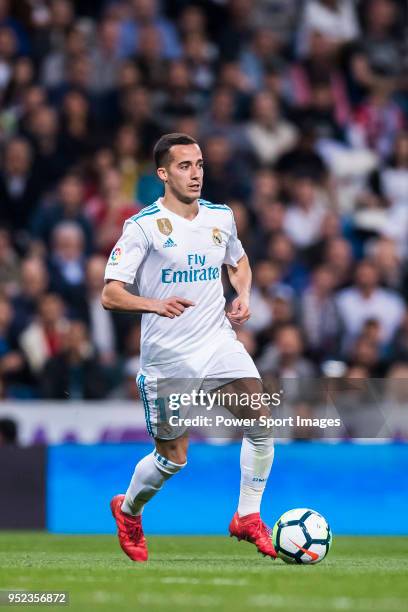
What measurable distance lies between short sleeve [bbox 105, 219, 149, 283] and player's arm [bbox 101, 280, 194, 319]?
47 mm

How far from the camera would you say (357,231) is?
16.5m

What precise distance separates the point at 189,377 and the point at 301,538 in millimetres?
1094

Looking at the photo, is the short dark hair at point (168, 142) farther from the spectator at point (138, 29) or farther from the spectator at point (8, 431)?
the spectator at point (138, 29)

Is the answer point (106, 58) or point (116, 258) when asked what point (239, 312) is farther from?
point (106, 58)

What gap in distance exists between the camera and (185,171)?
886 cm

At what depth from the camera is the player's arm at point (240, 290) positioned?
875 centimetres

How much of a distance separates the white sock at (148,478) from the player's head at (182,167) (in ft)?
4.83

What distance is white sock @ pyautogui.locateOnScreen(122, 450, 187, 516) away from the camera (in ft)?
29.0

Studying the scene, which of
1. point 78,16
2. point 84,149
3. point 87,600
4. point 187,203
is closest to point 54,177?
point 84,149

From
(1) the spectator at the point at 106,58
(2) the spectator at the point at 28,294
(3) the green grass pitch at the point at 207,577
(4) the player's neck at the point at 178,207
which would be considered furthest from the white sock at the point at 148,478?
(1) the spectator at the point at 106,58

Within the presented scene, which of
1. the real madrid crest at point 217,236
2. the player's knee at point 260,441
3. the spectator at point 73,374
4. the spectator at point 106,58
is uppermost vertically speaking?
the spectator at point 106,58

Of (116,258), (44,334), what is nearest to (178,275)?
(116,258)

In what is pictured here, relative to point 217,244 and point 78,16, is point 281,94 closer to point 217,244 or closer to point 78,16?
point 78,16

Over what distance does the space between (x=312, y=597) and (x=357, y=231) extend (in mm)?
9952
